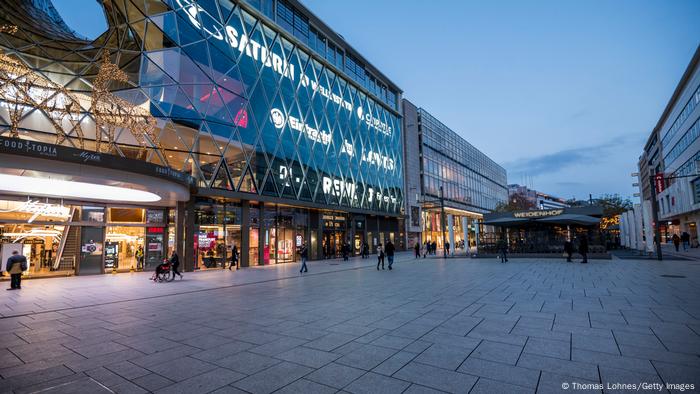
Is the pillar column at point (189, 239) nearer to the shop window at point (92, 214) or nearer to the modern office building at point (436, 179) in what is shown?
the shop window at point (92, 214)

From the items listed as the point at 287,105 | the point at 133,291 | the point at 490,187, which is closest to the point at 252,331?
the point at 133,291

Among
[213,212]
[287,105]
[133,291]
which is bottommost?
[133,291]

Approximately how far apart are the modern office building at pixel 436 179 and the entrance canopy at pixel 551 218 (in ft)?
31.3

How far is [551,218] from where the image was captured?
28516 mm

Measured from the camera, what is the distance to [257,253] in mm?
26719

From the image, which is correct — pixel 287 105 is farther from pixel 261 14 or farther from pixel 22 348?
pixel 22 348

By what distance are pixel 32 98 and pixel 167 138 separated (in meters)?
6.70

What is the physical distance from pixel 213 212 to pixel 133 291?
36.2 ft

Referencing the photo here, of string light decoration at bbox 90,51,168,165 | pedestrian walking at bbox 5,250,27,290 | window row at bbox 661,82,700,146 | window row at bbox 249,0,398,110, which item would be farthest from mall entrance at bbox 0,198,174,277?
window row at bbox 661,82,700,146

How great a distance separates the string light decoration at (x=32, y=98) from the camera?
44.8 ft

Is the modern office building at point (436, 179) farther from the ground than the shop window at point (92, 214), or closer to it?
farther from the ground

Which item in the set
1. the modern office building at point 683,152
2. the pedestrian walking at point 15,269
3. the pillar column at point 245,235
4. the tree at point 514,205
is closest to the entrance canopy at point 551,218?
the modern office building at point 683,152

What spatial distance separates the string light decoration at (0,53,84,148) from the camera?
13656 millimetres

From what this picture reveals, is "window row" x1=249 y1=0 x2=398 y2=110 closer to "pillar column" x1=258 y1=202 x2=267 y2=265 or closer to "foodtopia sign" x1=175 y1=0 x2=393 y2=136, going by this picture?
"foodtopia sign" x1=175 y1=0 x2=393 y2=136
